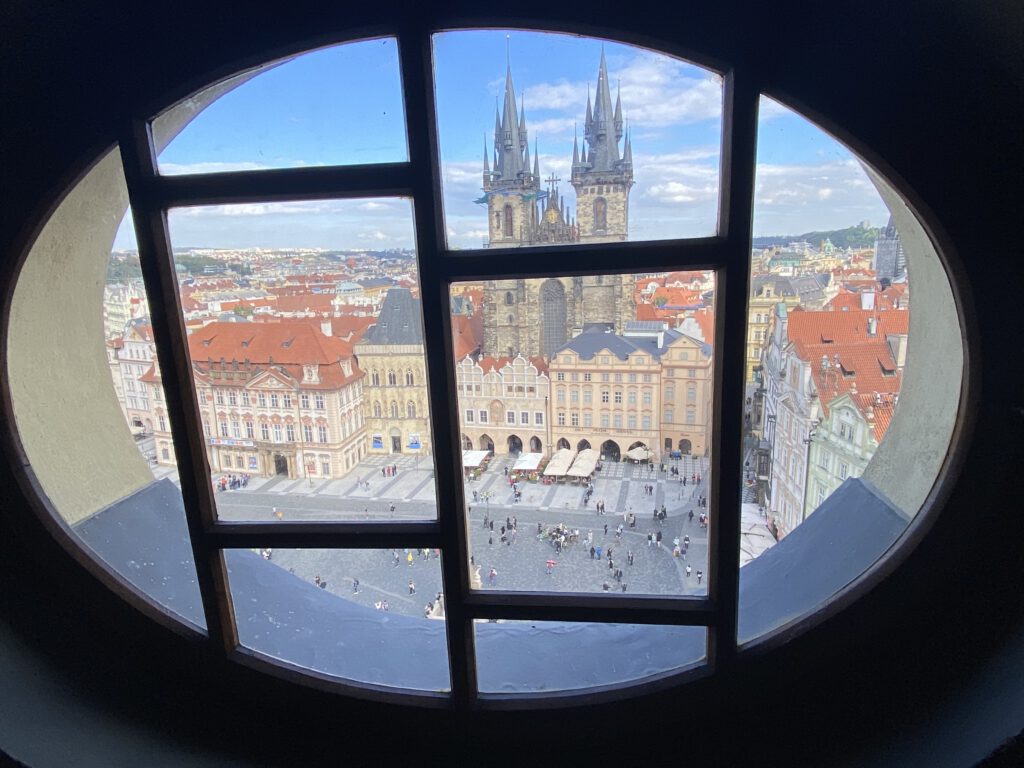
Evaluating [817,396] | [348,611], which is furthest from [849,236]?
[348,611]

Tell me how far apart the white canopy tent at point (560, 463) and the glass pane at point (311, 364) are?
0.26 meters

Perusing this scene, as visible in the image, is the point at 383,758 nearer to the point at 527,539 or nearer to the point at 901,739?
the point at 527,539


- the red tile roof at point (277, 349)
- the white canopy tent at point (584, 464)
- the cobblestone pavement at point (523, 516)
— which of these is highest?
the red tile roof at point (277, 349)

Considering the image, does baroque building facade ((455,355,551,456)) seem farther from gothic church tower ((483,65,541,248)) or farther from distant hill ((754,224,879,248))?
distant hill ((754,224,879,248))

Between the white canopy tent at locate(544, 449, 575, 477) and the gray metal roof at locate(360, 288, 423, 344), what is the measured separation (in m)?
0.40

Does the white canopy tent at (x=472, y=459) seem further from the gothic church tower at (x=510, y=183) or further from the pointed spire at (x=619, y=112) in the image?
the pointed spire at (x=619, y=112)

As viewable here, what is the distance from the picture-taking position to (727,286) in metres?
1.09

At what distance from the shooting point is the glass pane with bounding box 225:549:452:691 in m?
1.38

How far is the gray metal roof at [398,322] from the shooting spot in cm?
122

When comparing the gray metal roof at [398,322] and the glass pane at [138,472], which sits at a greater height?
the gray metal roof at [398,322]

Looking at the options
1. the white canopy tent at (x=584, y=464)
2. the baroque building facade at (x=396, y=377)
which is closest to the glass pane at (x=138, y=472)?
the baroque building facade at (x=396, y=377)

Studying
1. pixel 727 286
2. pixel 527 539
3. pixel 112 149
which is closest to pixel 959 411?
pixel 727 286

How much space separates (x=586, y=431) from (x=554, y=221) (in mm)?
448

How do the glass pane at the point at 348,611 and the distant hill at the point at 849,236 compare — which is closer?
the distant hill at the point at 849,236
